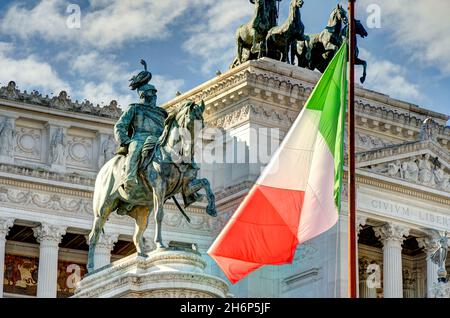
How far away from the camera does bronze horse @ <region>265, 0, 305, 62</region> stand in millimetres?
60375

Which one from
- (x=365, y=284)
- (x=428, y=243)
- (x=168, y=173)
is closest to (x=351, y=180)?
(x=168, y=173)

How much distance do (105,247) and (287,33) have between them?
9069 millimetres

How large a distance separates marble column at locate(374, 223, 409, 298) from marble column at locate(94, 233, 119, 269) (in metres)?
8.59

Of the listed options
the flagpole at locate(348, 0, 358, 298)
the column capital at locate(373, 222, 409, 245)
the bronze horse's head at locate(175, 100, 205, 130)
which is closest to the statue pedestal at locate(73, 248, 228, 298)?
the bronze horse's head at locate(175, 100, 205, 130)

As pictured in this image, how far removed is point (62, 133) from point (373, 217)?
1003 centimetres

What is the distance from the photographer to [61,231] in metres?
57.3

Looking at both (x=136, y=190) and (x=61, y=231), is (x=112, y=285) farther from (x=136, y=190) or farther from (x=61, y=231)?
(x=61, y=231)

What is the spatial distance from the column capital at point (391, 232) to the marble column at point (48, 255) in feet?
33.4

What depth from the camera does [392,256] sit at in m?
60.2

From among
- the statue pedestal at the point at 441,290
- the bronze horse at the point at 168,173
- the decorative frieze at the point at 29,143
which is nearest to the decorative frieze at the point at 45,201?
the decorative frieze at the point at 29,143

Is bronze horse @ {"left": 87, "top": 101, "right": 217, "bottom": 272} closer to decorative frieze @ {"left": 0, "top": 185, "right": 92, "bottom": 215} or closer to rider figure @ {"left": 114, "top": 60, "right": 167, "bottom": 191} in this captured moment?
rider figure @ {"left": 114, "top": 60, "right": 167, "bottom": 191}

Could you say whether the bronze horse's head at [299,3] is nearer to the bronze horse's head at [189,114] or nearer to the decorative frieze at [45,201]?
the decorative frieze at [45,201]

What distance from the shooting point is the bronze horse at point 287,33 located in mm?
60375
